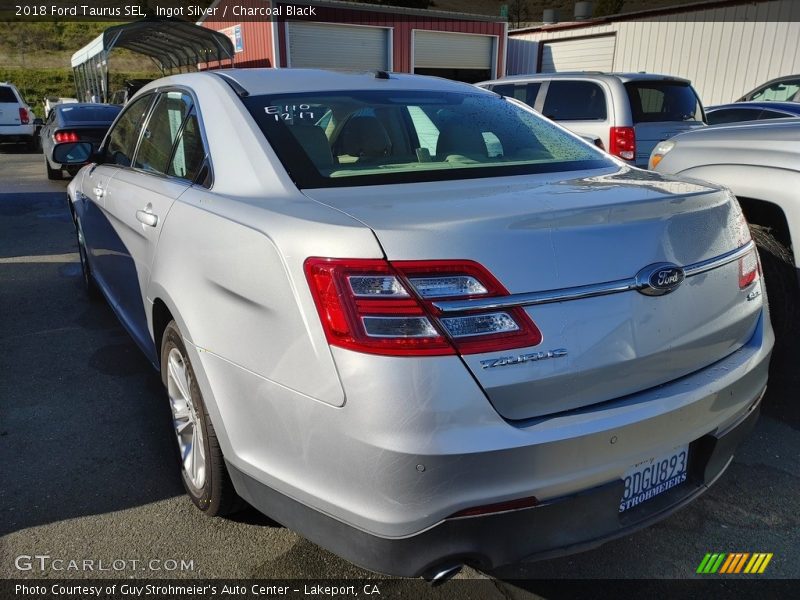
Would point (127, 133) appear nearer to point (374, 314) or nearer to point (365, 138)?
point (365, 138)

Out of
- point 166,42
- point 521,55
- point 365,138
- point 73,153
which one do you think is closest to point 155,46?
point 166,42

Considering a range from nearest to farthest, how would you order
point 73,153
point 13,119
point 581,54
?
point 73,153 → point 13,119 → point 581,54

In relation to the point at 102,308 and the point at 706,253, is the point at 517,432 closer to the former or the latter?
the point at 706,253

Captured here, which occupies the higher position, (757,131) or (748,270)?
(757,131)

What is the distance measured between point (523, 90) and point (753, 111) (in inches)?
121

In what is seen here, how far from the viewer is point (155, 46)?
22672 millimetres

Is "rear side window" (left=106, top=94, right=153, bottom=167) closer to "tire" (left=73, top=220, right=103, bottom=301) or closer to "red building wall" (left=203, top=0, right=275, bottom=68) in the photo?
"tire" (left=73, top=220, right=103, bottom=301)

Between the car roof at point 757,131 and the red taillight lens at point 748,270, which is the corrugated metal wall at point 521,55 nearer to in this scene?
the car roof at point 757,131

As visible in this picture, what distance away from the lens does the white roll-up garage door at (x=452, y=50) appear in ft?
68.8

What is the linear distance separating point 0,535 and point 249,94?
192 centimetres

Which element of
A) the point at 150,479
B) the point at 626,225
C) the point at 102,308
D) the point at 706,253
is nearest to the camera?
the point at 626,225

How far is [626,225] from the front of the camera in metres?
1.78

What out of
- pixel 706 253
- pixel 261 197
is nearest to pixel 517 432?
pixel 706 253

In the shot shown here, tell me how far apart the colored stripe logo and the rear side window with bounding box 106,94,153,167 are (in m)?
3.25
